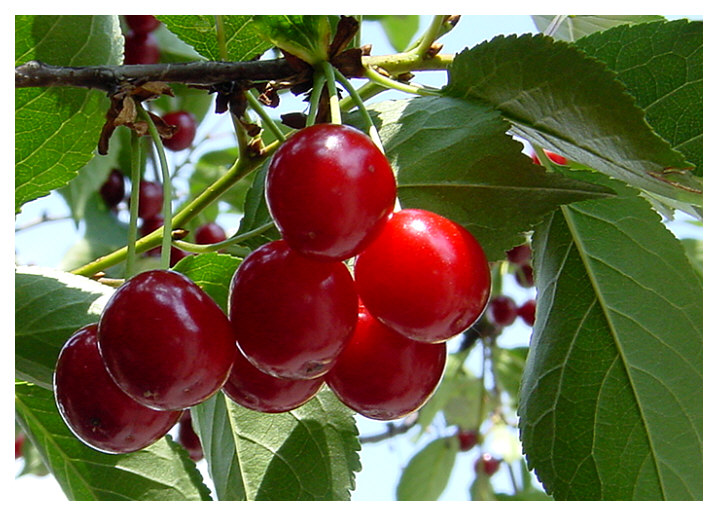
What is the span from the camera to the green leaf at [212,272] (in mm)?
1373

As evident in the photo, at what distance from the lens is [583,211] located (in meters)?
1.46

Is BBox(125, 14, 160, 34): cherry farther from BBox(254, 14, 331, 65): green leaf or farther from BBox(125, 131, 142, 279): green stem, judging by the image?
BBox(254, 14, 331, 65): green leaf

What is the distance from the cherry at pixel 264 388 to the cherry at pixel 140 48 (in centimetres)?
169

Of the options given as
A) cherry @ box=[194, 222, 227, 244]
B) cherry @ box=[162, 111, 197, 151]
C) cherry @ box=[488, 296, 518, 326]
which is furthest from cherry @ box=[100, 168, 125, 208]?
cherry @ box=[488, 296, 518, 326]

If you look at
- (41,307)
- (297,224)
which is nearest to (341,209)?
(297,224)

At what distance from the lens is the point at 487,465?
4375mm

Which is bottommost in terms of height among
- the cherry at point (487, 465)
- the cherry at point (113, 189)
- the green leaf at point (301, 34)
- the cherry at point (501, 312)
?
the cherry at point (487, 465)

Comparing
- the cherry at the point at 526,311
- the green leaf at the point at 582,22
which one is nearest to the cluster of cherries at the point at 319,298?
the green leaf at the point at 582,22

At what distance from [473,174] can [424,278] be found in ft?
0.80

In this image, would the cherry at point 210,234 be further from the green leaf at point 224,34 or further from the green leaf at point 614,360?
the green leaf at point 614,360

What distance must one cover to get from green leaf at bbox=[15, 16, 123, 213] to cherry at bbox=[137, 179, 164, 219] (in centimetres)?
144

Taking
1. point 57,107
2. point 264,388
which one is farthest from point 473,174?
point 57,107

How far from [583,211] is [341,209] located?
650mm

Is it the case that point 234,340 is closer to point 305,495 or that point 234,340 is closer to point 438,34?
point 305,495
